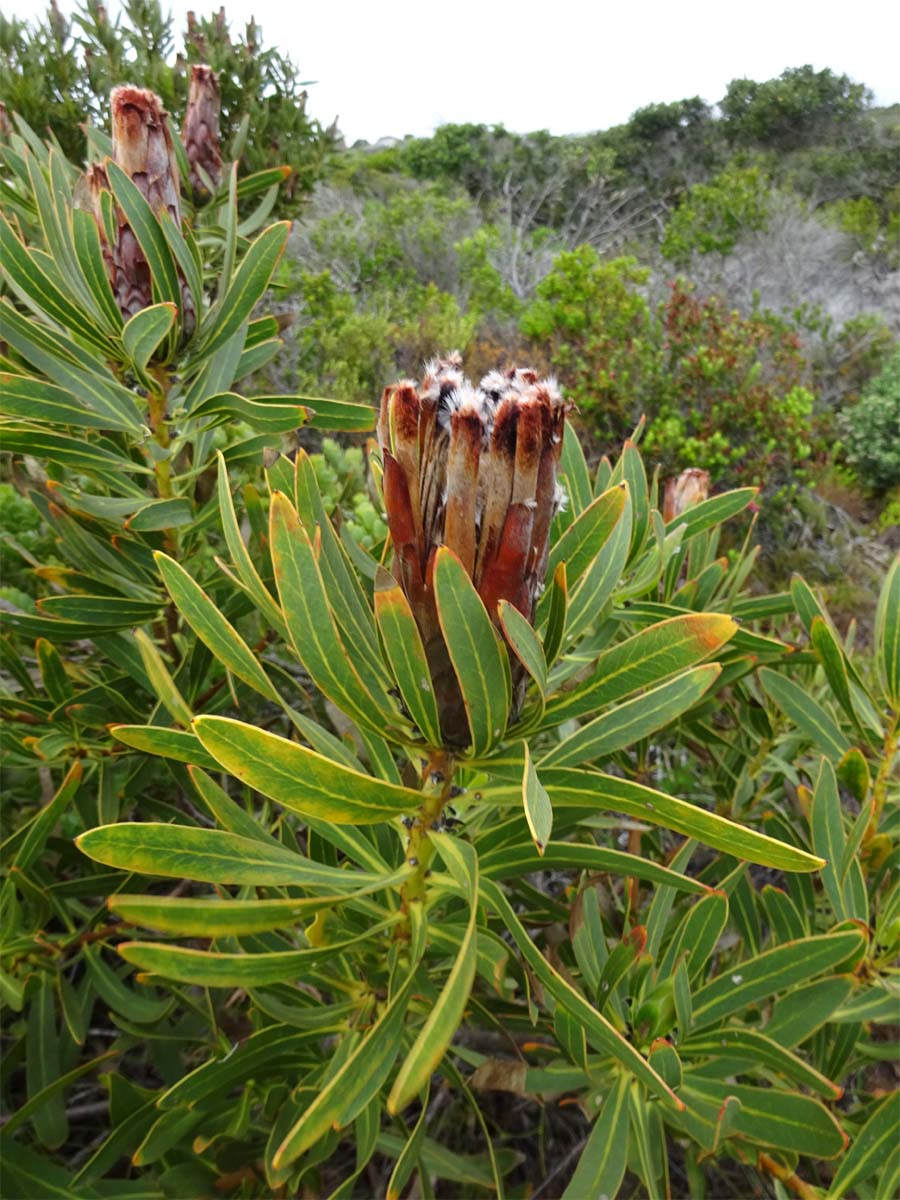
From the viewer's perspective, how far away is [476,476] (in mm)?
470

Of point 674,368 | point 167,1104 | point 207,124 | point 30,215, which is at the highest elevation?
point 207,124

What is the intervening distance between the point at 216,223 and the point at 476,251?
21.8ft

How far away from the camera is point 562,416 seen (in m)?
0.50

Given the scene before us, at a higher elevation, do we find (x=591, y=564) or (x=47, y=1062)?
(x=591, y=564)

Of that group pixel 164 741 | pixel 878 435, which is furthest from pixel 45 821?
pixel 878 435

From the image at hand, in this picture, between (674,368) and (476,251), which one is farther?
(476,251)

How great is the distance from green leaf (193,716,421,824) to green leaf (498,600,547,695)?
12 cm

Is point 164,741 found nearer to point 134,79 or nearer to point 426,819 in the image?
point 426,819

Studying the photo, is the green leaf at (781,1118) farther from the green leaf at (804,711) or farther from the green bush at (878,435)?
the green bush at (878,435)

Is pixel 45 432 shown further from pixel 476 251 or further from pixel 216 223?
pixel 476 251

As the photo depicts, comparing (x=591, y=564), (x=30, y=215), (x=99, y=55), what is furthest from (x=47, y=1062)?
(x=99, y=55)

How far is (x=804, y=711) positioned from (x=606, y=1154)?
554mm

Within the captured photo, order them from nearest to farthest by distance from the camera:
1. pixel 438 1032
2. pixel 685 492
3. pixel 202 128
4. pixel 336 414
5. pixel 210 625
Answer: pixel 438 1032, pixel 210 625, pixel 336 414, pixel 685 492, pixel 202 128

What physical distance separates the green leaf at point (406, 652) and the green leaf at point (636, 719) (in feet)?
0.31
